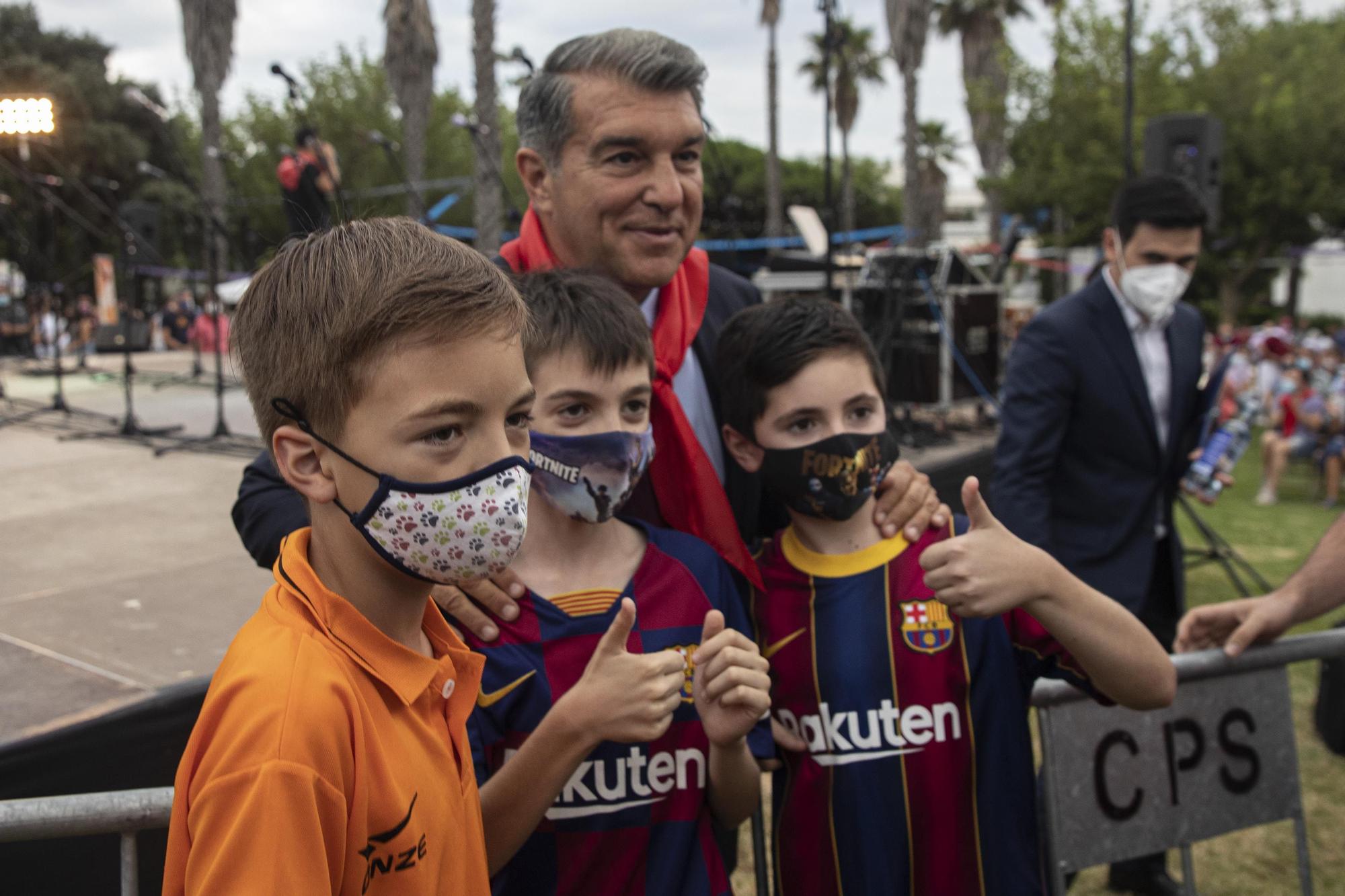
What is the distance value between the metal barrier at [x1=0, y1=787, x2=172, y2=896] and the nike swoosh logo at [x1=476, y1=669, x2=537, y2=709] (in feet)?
1.69

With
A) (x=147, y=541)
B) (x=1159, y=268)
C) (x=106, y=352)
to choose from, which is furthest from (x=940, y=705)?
(x=106, y=352)

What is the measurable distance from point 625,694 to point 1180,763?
4.47ft

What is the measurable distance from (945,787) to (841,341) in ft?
2.52

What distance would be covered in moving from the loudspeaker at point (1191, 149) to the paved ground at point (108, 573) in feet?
21.9

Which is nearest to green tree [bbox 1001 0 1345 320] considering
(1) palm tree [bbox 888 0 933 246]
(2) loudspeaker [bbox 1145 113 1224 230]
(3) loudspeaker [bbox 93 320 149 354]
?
(1) palm tree [bbox 888 0 933 246]

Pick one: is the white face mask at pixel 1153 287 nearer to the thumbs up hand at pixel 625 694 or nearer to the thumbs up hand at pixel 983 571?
the thumbs up hand at pixel 983 571

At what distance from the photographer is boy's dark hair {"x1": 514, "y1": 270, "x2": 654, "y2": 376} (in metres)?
1.62

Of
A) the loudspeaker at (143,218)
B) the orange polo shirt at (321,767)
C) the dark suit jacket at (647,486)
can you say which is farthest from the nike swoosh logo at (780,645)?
the loudspeaker at (143,218)

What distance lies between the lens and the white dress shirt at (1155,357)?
131 inches

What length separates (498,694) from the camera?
58.7 inches

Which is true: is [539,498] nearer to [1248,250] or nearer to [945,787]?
[945,787]

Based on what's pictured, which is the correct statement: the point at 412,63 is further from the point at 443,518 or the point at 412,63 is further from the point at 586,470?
the point at 443,518

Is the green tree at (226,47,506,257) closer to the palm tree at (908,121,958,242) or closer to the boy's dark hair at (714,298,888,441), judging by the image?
the palm tree at (908,121,958,242)

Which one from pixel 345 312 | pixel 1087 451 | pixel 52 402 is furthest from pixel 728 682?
pixel 52 402
